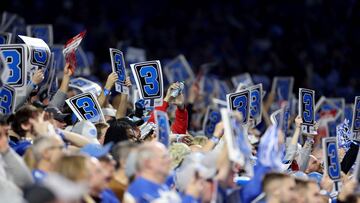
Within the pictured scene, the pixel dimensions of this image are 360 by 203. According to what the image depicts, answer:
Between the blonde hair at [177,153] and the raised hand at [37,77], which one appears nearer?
the blonde hair at [177,153]

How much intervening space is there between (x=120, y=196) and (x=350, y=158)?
3.88 metres

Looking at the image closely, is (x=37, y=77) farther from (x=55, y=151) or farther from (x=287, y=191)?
→ (x=287, y=191)

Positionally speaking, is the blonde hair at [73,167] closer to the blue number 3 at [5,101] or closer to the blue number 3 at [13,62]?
the blue number 3 at [5,101]

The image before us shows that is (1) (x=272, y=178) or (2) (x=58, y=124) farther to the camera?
(2) (x=58, y=124)

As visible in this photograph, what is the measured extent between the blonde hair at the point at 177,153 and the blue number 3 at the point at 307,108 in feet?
7.87

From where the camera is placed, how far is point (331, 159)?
12289 mm

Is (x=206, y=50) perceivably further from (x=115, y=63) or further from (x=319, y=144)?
(x=115, y=63)

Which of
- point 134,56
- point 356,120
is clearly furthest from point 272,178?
point 134,56

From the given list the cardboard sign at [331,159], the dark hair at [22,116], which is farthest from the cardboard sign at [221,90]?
the dark hair at [22,116]

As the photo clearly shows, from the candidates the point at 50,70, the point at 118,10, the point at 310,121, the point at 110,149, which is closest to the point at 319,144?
the point at 310,121

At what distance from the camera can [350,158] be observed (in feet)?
44.6

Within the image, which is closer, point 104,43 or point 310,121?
point 310,121

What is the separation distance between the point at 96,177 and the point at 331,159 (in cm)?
317

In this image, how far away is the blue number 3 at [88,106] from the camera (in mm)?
13258
